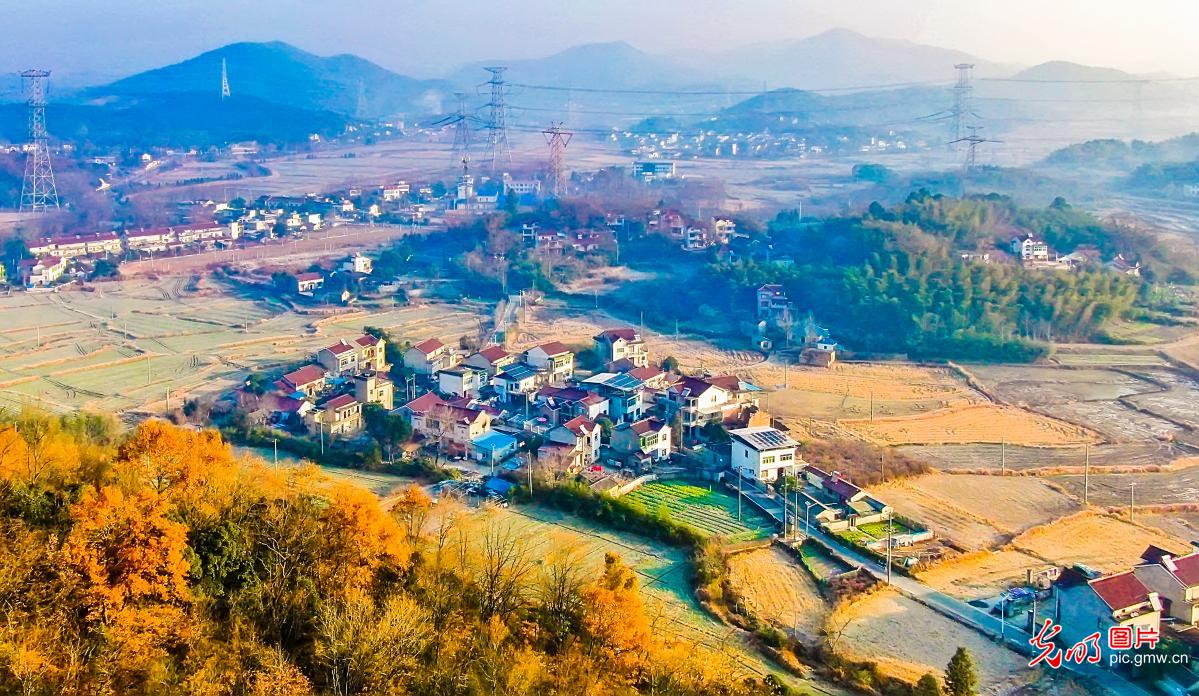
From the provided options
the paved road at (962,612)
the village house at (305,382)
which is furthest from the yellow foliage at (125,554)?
the village house at (305,382)

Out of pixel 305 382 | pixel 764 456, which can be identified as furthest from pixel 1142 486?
pixel 305 382

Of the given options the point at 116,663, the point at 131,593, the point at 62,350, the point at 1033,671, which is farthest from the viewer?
the point at 62,350

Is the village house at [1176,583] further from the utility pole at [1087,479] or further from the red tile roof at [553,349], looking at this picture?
the red tile roof at [553,349]

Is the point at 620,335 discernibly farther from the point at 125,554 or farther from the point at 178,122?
the point at 178,122

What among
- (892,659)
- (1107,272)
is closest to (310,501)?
(892,659)

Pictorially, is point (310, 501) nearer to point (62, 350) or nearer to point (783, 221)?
point (62, 350)

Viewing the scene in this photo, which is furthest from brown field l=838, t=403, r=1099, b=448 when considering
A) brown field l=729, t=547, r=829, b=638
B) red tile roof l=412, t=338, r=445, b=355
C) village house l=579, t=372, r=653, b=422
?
red tile roof l=412, t=338, r=445, b=355

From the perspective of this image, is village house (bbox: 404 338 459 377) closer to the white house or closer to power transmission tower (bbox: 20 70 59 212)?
the white house
